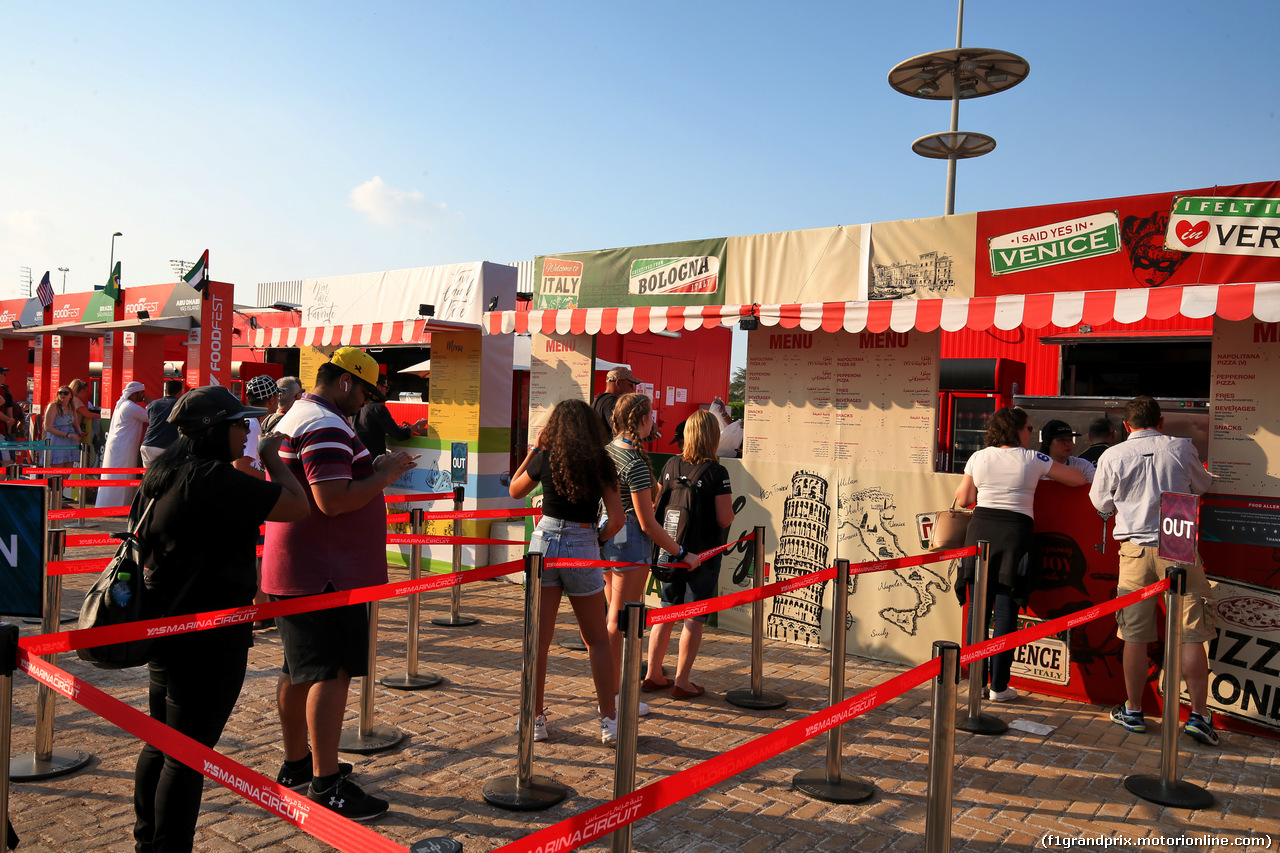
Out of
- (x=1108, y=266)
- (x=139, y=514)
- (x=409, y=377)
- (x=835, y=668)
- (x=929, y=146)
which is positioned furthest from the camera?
(x=409, y=377)

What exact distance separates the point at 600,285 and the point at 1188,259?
503 cm

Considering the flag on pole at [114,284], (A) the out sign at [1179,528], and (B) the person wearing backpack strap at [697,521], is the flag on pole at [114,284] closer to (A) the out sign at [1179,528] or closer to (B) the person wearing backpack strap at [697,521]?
(B) the person wearing backpack strap at [697,521]

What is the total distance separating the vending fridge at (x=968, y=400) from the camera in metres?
11.9

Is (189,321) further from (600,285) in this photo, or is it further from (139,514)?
(139,514)

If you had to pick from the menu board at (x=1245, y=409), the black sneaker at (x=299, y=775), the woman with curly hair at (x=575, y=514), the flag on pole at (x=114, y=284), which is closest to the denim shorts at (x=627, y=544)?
the woman with curly hair at (x=575, y=514)

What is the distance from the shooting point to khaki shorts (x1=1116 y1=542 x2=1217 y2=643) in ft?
16.8

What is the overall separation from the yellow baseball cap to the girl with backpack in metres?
1.41

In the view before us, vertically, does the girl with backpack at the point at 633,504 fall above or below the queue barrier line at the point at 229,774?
above

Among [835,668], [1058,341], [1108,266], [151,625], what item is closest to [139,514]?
[151,625]

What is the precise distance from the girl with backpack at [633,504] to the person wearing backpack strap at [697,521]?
0.44 metres

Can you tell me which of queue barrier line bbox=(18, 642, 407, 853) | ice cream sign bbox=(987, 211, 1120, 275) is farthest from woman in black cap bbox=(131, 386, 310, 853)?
ice cream sign bbox=(987, 211, 1120, 275)

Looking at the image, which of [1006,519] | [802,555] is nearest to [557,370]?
[802,555]

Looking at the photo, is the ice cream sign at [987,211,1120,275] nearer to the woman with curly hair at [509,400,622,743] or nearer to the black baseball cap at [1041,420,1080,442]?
the black baseball cap at [1041,420,1080,442]

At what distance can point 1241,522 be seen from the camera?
542 centimetres
